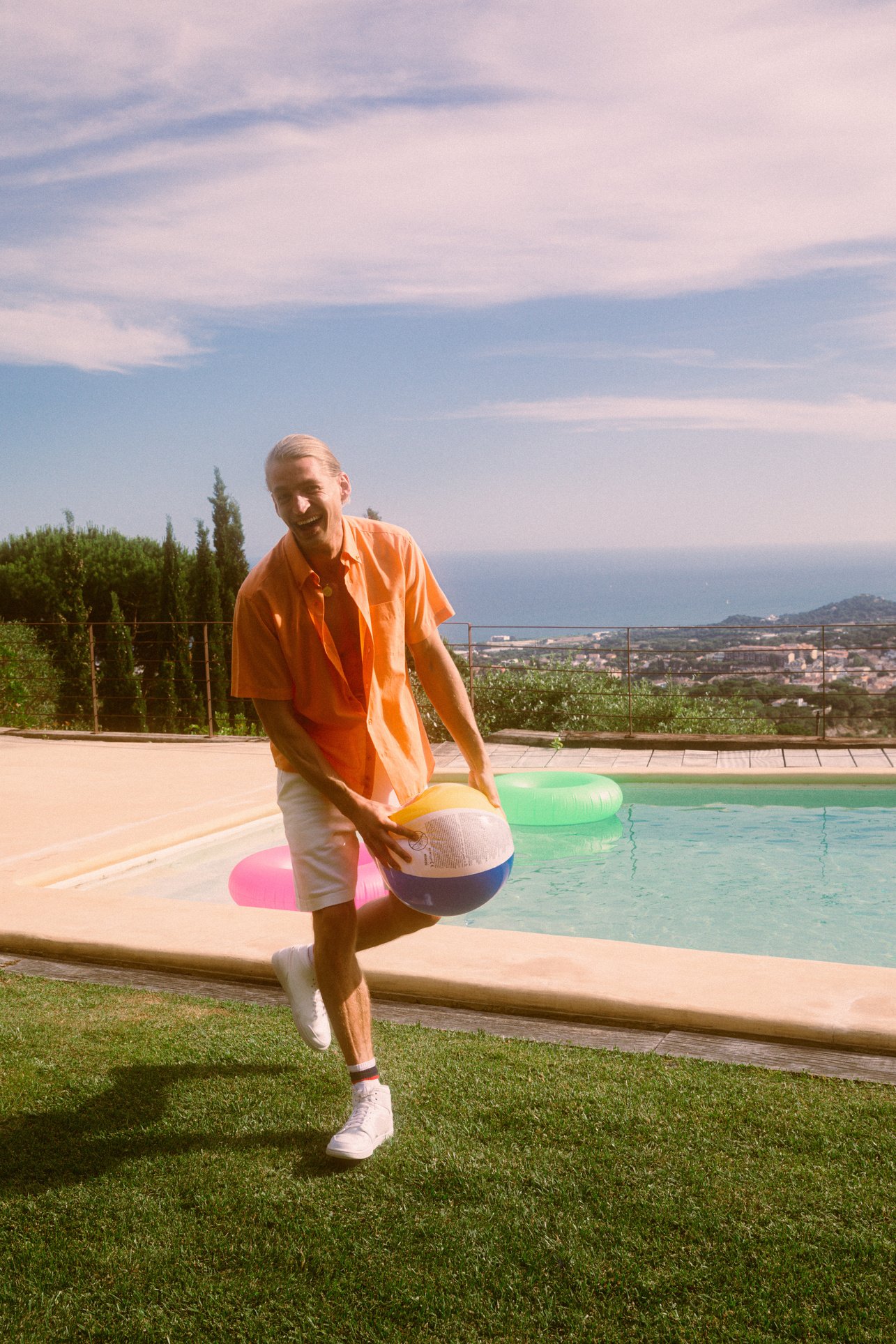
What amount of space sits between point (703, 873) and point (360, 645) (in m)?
5.02

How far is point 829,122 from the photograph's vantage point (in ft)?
29.2

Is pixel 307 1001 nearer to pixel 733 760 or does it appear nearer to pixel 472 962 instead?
pixel 472 962

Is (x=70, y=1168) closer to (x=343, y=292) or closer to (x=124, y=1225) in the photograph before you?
(x=124, y=1225)

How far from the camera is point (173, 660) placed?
19656 millimetres

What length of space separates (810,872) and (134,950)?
480 cm

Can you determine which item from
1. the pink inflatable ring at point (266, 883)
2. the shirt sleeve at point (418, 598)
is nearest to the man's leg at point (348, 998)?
the shirt sleeve at point (418, 598)

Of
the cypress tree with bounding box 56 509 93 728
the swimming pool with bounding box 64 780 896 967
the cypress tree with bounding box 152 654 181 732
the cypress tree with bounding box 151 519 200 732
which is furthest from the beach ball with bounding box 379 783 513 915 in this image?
the cypress tree with bounding box 152 654 181 732

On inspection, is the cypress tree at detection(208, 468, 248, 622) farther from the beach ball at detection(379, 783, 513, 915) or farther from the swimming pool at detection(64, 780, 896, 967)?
the beach ball at detection(379, 783, 513, 915)

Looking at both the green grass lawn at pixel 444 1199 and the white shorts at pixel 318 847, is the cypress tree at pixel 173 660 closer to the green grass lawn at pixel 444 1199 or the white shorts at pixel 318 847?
the green grass lawn at pixel 444 1199

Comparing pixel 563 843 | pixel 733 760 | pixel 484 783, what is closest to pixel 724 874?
pixel 563 843

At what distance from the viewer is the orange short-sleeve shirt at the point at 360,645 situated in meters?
2.58

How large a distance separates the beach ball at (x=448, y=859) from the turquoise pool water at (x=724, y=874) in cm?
287

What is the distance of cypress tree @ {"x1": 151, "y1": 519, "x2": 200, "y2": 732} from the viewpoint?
19672 millimetres

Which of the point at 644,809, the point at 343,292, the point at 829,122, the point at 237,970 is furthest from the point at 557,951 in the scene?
the point at 343,292
